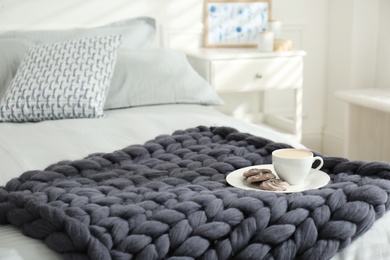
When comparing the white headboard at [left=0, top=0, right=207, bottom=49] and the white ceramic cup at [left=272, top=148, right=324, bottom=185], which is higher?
the white headboard at [left=0, top=0, right=207, bottom=49]

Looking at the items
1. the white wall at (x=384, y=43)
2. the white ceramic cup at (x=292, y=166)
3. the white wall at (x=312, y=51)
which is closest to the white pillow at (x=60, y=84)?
the white ceramic cup at (x=292, y=166)

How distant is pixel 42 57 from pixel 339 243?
61.7 inches

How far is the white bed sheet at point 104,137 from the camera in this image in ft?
4.28

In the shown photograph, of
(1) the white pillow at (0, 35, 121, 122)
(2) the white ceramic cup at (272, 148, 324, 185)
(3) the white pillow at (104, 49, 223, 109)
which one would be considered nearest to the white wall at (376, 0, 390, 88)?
(3) the white pillow at (104, 49, 223, 109)

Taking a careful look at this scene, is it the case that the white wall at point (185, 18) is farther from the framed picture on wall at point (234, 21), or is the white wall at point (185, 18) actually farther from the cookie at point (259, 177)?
the cookie at point (259, 177)

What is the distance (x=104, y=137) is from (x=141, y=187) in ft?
2.04

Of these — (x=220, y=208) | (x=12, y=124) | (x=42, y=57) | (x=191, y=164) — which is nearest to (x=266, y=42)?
(x=42, y=57)

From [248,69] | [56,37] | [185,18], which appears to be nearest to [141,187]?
[56,37]

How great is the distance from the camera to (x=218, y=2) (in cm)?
353

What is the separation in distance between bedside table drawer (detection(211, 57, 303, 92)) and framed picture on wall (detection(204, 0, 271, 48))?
40 centimetres

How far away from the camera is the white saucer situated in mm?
1411

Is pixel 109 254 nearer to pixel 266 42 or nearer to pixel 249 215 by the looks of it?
pixel 249 215

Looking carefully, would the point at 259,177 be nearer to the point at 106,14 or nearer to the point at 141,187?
the point at 141,187

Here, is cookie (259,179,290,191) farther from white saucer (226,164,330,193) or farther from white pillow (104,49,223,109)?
white pillow (104,49,223,109)
